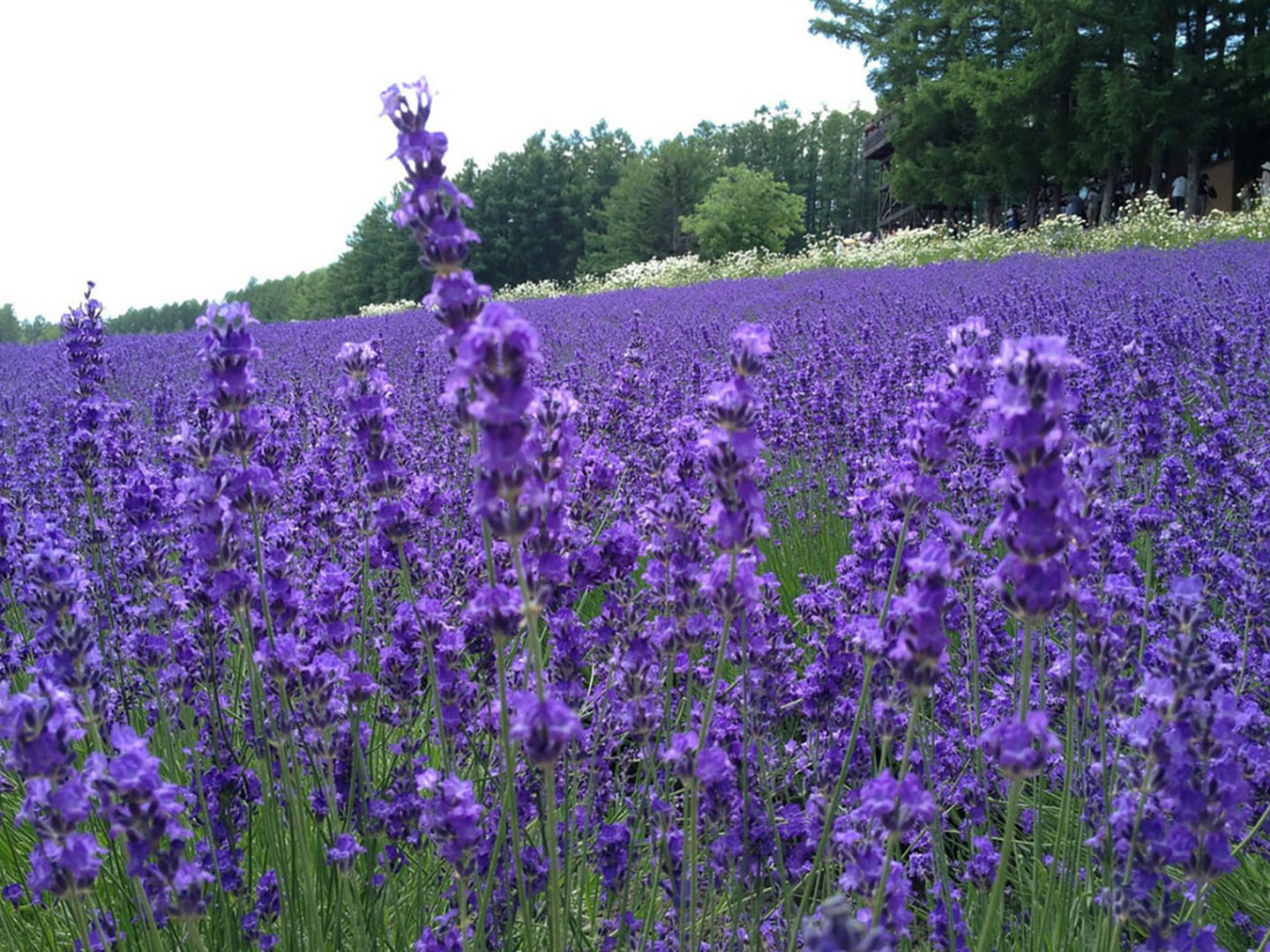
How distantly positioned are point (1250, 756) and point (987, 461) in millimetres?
1351

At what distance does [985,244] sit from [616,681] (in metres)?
A: 19.0

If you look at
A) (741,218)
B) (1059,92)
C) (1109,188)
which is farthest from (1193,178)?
(741,218)

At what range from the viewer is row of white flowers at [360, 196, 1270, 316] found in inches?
610

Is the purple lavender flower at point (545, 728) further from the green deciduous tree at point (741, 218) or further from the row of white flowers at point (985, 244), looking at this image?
the green deciduous tree at point (741, 218)

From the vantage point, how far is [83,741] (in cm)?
262

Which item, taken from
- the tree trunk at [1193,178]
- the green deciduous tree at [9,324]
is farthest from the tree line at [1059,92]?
the green deciduous tree at [9,324]

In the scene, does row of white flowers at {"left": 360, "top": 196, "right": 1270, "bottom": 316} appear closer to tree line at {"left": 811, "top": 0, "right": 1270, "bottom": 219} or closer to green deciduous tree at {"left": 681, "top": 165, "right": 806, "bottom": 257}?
tree line at {"left": 811, "top": 0, "right": 1270, "bottom": 219}

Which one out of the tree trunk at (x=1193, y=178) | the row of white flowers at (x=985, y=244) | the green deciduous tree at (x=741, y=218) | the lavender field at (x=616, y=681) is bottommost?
the lavender field at (x=616, y=681)

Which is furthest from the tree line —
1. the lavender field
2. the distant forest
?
the lavender field

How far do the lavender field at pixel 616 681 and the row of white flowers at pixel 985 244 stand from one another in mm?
13229

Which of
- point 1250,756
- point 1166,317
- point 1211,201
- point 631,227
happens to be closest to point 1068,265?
point 1166,317

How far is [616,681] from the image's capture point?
1688mm

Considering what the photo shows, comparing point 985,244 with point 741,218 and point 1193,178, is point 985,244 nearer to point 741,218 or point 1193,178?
point 1193,178

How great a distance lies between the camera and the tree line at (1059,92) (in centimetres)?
2284
